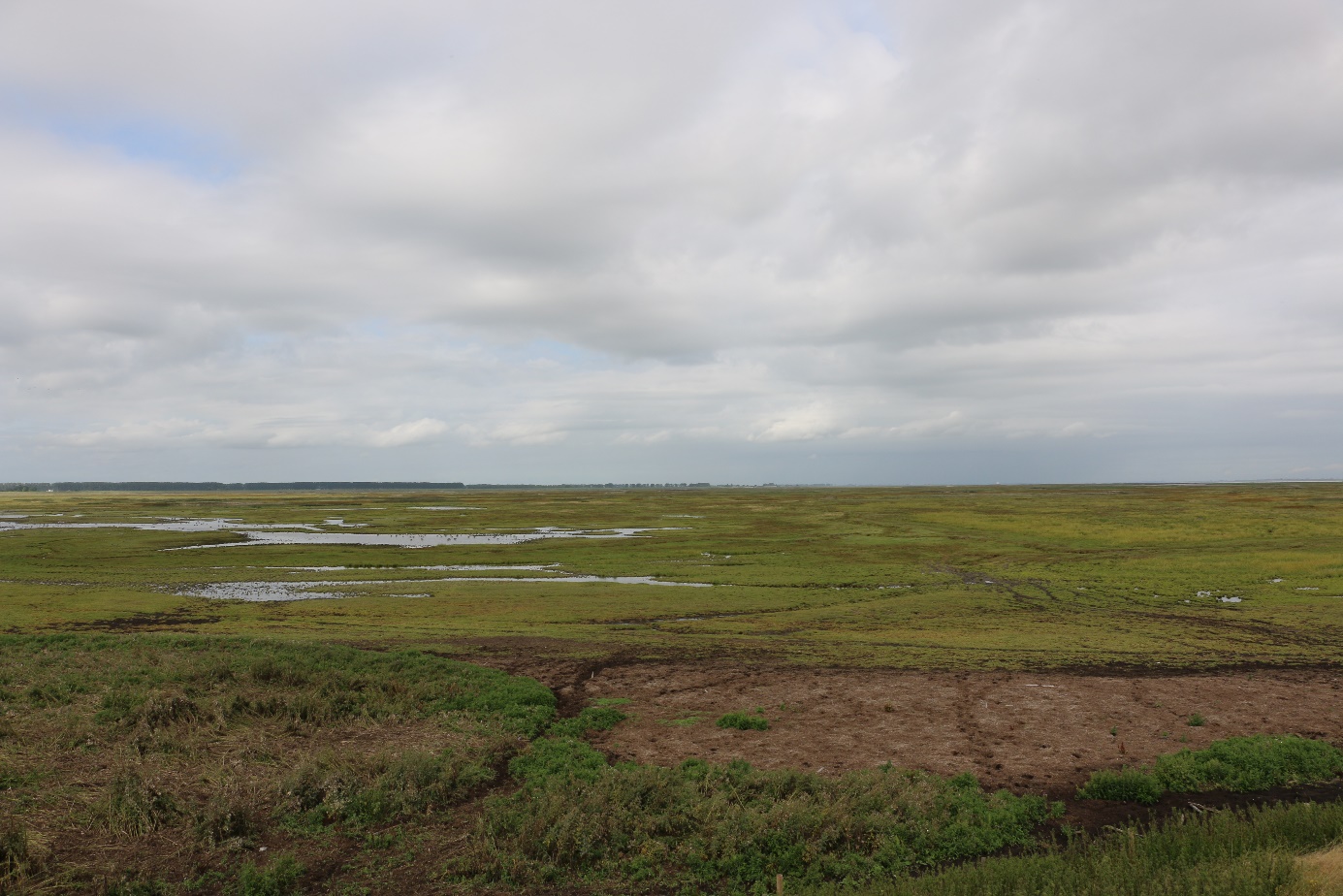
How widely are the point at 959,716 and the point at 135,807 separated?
18743mm

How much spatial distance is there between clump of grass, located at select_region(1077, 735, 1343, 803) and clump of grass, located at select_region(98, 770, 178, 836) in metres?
17.7

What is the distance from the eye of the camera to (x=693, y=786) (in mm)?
13938

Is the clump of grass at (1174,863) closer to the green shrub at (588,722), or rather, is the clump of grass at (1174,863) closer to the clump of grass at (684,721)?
the clump of grass at (684,721)

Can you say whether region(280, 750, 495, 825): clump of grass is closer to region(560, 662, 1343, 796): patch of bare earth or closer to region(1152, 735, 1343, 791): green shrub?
region(560, 662, 1343, 796): patch of bare earth

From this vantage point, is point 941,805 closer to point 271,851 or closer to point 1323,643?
point 271,851

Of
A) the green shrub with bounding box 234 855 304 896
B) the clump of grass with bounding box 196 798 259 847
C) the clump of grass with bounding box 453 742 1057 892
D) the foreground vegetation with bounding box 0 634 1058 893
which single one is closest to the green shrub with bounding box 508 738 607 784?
the foreground vegetation with bounding box 0 634 1058 893

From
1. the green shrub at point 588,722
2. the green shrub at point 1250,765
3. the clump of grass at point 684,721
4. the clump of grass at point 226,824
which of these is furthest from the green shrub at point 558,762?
the green shrub at point 1250,765

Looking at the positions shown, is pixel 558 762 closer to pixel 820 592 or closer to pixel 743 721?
pixel 743 721

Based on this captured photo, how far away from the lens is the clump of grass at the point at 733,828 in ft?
37.6

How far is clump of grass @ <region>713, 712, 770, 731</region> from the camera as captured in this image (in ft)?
59.7

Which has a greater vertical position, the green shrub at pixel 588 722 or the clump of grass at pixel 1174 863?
the clump of grass at pixel 1174 863

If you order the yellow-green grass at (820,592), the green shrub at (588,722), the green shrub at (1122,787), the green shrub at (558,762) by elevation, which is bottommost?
the yellow-green grass at (820,592)

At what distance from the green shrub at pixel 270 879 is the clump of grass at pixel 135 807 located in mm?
2542

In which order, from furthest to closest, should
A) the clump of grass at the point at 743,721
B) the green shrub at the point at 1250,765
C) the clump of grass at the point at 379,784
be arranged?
the clump of grass at the point at 743,721
the green shrub at the point at 1250,765
the clump of grass at the point at 379,784
